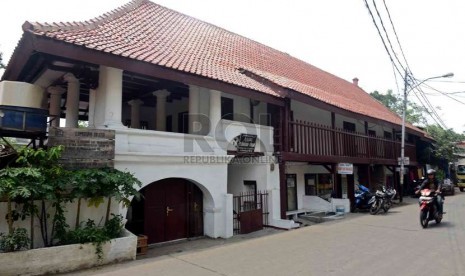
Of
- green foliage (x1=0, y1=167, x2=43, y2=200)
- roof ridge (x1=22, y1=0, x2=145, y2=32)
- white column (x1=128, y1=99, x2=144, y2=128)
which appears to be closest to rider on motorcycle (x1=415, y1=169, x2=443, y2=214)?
green foliage (x1=0, y1=167, x2=43, y2=200)

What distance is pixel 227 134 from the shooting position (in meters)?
9.59

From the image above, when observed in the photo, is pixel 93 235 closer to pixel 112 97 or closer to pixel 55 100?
pixel 112 97

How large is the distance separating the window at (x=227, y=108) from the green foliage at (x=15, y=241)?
730cm

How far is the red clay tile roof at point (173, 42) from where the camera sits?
22.6 ft

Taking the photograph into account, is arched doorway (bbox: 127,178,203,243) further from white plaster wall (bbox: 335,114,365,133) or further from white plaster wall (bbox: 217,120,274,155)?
white plaster wall (bbox: 335,114,365,133)

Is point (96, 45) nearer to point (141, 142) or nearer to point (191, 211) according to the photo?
point (141, 142)

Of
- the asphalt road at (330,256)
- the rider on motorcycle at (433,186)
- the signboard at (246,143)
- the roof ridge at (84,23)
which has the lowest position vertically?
the asphalt road at (330,256)

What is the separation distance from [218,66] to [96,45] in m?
4.25

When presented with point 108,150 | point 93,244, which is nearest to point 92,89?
point 108,150

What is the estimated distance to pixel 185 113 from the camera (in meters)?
12.3

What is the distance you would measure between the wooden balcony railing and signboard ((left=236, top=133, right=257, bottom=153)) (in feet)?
4.87

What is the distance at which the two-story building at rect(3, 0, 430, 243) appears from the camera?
719 cm

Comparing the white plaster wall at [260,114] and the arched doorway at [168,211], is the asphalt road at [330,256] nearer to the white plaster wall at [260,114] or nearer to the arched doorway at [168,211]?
the arched doorway at [168,211]

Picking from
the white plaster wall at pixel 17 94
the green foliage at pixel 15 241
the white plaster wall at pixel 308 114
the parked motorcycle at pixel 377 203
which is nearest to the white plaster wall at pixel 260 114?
the white plaster wall at pixel 308 114
